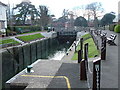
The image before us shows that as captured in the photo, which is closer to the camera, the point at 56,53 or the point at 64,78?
the point at 64,78

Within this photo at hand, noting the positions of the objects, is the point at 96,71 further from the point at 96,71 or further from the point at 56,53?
the point at 56,53

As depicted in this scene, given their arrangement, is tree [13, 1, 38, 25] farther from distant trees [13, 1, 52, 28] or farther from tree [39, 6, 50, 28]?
tree [39, 6, 50, 28]

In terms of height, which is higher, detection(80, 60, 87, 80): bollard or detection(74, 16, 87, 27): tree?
detection(74, 16, 87, 27): tree

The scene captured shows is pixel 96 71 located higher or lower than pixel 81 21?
lower

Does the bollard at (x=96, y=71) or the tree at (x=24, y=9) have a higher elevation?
the tree at (x=24, y=9)

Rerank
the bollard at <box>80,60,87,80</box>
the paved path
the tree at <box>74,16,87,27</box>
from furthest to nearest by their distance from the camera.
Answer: the tree at <box>74,16,87,27</box>
the bollard at <box>80,60,87,80</box>
the paved path

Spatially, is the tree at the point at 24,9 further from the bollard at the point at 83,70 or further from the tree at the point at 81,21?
the bollard at the point at 83,70

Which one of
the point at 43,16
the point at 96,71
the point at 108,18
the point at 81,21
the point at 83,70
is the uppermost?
the point at 43,16

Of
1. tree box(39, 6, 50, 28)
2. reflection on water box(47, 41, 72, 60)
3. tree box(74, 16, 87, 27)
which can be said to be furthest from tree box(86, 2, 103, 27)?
reflection on water box(47, 41, 72, 60)

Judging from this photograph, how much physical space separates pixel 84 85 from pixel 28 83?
8.78 feet

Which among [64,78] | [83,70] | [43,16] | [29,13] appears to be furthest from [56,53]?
[29,13]

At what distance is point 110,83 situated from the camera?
18.0 ft

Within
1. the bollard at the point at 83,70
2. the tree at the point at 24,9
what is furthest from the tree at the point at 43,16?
the bollard at the point at 83,70

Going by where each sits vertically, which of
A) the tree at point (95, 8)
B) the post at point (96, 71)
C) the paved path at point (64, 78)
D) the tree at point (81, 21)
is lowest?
the paved path at point (64, 78)
